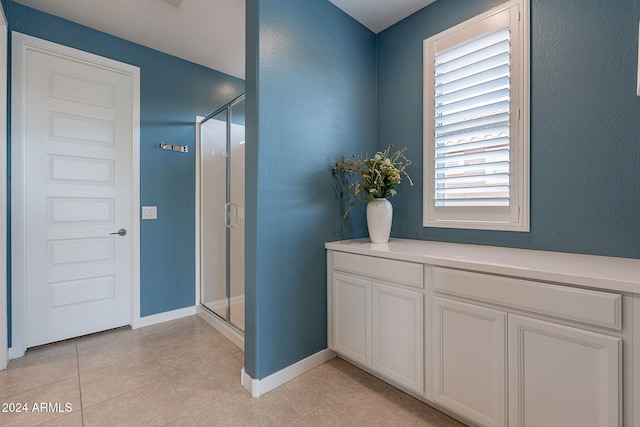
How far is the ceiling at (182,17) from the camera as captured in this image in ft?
7.04

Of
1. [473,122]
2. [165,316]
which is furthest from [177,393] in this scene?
[473,122]

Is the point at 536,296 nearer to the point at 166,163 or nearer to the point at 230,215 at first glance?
the point at 230,215

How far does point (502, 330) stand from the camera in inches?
49.1

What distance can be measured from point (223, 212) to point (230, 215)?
30cm

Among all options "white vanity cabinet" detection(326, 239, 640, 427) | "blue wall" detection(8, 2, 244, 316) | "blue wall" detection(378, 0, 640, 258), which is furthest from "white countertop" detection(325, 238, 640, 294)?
"blue wall" detection(8, 2, 244, 316)

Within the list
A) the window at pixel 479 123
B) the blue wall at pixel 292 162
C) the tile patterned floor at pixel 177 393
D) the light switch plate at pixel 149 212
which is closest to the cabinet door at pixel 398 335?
the tile patterned floor at pixel 177 393

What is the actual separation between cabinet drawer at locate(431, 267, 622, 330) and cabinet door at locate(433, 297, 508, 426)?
0.23 feet

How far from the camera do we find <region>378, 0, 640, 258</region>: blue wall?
54.8 inches

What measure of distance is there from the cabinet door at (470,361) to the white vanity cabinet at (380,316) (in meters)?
0.10

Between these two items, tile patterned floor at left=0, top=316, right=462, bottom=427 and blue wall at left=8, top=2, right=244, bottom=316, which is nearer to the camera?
tile patterned floor at left=0, top=316, right=462, bottom=427

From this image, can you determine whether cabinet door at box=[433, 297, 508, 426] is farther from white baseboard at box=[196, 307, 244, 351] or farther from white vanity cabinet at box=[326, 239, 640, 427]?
white baseboard at box=[196, 307, 244, 351]

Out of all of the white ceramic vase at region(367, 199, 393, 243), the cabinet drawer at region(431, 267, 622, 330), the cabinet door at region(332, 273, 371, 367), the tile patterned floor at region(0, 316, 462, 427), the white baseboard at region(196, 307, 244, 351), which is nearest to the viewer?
the cabinet drawer at region(431, 267, 622, 330)

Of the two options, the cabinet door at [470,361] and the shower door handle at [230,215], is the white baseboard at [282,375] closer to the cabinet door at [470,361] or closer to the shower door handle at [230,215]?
the cabinet door at [470,361]

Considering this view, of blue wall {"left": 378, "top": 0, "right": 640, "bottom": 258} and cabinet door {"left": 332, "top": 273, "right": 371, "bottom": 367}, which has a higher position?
blue wall {"left": 378, "top": 0, "right": 640, "bottom": 258}
